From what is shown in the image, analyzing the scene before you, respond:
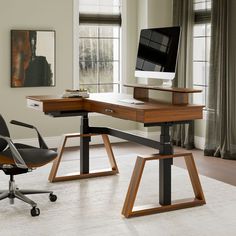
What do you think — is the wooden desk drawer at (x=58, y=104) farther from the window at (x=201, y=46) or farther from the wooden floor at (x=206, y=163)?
the window at (x=201, y=46)

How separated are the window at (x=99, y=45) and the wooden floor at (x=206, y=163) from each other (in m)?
0.94

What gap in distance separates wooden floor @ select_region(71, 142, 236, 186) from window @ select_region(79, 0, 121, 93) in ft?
3.07

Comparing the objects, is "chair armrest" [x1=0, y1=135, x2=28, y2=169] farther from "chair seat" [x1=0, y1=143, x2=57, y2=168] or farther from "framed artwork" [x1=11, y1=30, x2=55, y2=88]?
"framed artwork" [x1=11, y1=30, x2=55, y2=88]

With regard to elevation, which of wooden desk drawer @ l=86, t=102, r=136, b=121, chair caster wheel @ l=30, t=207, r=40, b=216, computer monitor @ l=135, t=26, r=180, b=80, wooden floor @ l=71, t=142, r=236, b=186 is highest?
computer monitor @ l=135, t=26, r=180, b=80

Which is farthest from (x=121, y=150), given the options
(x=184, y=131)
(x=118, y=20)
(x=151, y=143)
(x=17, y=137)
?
(x=151, y=143)

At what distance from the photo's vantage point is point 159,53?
14.4 feet

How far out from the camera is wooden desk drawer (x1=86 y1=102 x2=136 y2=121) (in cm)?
395

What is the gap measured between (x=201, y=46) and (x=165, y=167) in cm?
311

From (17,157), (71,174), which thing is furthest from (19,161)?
(71,174)

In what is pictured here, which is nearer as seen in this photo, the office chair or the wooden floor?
the office chair

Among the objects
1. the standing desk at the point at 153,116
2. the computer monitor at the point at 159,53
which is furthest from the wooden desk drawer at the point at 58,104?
the computer monitor at the point at 159,53

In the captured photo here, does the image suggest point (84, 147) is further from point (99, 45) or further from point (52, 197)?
point (99, 45)

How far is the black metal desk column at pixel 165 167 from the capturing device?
4.07m

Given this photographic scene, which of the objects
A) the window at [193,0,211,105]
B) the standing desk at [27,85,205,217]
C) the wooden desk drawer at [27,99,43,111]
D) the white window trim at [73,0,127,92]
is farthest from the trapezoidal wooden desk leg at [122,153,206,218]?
the white window trim at [73,0,127,92]
